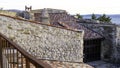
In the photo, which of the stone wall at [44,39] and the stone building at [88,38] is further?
the stone building at [88,38]

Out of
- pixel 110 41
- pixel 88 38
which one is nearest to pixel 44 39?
pixel 88 38

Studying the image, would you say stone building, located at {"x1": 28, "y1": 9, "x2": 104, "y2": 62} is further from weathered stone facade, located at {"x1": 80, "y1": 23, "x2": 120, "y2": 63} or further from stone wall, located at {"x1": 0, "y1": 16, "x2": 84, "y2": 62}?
stone wall, located at {"x1": 0, "y1": 16, "x2": 84, "y2": 62}

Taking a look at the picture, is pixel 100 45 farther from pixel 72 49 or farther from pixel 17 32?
pixel 17 32

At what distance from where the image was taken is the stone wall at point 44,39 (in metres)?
12.2

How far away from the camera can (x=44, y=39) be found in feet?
42.8

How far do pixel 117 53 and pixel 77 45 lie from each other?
229 inches

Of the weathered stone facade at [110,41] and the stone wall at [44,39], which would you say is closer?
the stone wall at [44,39]

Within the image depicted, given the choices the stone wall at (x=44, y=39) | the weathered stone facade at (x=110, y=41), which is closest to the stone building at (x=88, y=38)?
the weathered stone facade at (x=110, y=41)

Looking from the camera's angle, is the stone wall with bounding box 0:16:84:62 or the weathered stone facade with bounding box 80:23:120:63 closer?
the stone wall with bounding box 0:16:84:62

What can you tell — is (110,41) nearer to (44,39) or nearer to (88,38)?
(88,38)

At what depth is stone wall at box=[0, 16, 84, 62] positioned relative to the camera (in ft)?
40.1

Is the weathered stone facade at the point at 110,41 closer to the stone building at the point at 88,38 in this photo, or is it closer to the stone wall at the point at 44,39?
the stone building at the point at 88,38

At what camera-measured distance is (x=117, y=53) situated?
1923cm

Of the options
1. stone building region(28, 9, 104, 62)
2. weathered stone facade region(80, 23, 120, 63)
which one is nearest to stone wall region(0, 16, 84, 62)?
stone building region(28, 9, 104, 62)
